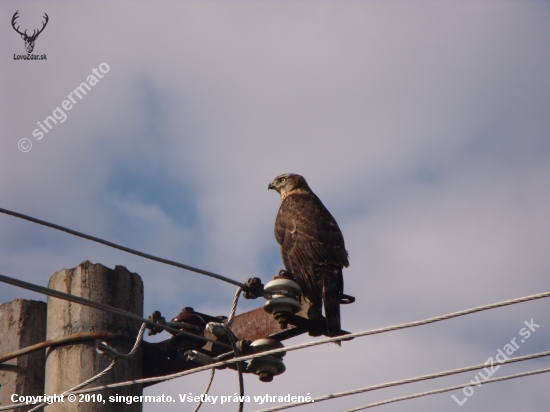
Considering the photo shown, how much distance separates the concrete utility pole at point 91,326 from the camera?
5.00m

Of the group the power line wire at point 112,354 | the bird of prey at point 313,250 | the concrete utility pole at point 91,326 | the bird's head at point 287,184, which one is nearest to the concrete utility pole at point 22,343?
the concrete utility pole at point 91,326

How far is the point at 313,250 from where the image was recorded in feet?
25.9

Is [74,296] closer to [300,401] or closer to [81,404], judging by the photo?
[81,404]

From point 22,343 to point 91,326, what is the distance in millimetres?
512

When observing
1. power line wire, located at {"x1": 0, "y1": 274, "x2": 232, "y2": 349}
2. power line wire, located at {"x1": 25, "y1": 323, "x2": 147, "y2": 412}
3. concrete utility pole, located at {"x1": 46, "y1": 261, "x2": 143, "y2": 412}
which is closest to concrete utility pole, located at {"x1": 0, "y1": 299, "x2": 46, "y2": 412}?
concrete utility pole, located at {"x1": 46, "y1": 261, "x2": 143, "y2": 412}

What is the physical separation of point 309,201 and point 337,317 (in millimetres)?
2723

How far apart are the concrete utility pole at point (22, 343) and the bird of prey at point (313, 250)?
1.94 meters

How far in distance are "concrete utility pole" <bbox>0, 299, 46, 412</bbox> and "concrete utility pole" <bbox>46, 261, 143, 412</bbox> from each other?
6.3 inches

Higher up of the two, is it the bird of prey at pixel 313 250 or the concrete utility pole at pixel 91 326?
the bird of prey at pixel 313 250

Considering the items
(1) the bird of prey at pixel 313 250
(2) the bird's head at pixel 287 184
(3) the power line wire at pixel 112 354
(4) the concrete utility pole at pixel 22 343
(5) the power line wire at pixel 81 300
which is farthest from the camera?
(2) the bird's head at pixel 287 184

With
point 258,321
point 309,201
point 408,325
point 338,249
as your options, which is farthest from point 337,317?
point 309,201

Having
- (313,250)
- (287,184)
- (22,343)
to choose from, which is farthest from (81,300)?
(287,184)

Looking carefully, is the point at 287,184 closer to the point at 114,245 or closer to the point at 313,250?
the point at 313,250

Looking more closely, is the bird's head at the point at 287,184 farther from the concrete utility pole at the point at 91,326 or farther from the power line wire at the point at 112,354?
the power line wire at the point at 112,354
